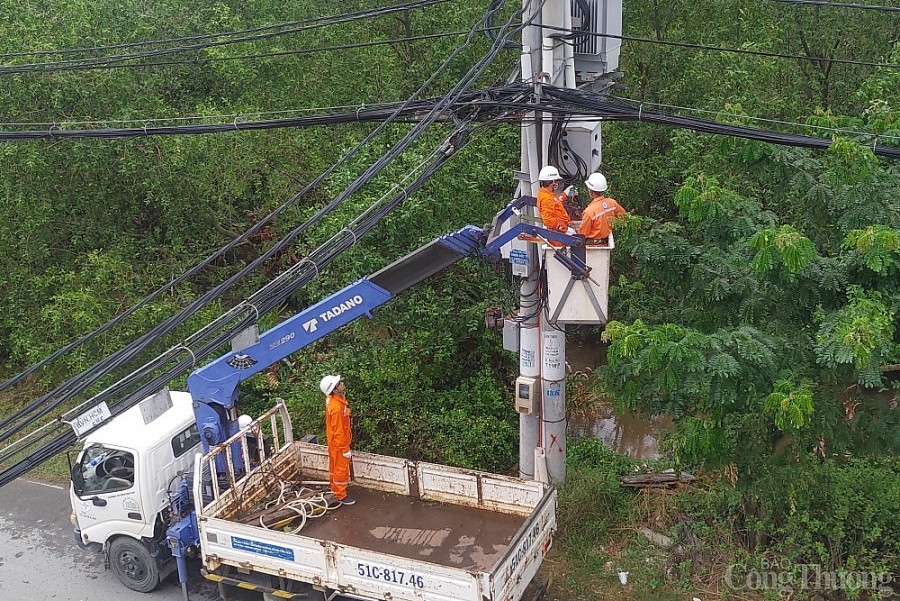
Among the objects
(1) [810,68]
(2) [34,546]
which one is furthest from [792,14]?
(2) [34,546]

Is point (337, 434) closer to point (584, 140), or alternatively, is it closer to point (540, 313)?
point (540, 313)

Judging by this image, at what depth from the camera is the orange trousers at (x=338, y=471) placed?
956cm

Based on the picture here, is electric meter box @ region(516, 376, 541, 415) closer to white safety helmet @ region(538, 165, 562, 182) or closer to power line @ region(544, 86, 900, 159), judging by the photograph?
white safety helmet @ region(538, 165, 562, 182)

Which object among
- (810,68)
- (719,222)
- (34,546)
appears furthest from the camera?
(810,68)

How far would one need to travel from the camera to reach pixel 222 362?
9.23 meters

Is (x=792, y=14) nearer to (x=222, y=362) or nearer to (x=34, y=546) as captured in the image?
(x=222, y=362)

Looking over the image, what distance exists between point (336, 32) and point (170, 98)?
401 centimetres

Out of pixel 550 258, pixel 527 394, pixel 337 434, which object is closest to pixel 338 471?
pixel 337 434

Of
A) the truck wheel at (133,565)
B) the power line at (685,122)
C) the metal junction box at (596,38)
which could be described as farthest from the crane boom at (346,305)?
the truck wheel at (133,565)

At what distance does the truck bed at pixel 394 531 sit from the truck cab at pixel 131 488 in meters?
0.66

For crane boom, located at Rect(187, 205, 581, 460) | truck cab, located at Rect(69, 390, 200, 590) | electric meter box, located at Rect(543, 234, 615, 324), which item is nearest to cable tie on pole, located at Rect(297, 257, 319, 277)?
crane boom, located at Rect(187, 205, 581, 460)

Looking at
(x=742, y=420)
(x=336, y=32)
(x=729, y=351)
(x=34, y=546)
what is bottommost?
(x=34, y=546)

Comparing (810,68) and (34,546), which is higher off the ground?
(810,68)

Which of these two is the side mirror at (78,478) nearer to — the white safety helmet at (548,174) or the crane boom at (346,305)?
the crane boom at (346,305)
